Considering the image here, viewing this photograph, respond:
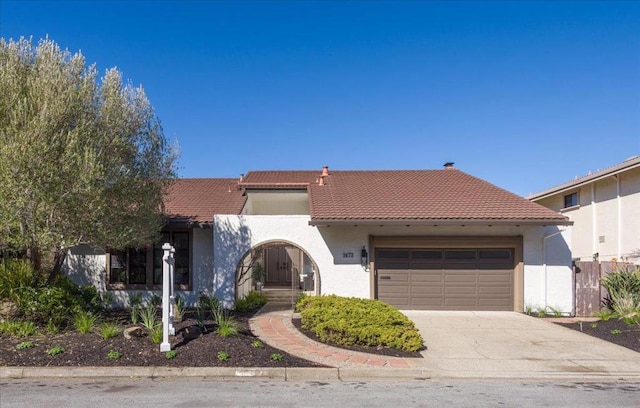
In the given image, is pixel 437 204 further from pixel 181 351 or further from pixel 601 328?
pixel 181 351

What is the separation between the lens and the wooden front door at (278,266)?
821 inches

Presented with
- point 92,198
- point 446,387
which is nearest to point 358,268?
point 446,387

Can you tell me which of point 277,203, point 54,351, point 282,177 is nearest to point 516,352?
point 54,351

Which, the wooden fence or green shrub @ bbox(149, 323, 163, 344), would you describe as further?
the wooden fence

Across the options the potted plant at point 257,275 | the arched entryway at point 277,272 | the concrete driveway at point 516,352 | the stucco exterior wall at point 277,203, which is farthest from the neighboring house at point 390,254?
the stucco exterior wall at point 277,203

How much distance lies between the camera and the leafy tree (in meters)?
7.69

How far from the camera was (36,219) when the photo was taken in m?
7.98

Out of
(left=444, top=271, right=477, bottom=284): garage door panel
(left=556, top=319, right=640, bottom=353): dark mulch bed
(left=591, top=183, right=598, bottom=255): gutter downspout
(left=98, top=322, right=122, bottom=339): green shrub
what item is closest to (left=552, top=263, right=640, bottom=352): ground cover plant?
(left=556, top=319, right=640, bottom=353): dark mulch bed

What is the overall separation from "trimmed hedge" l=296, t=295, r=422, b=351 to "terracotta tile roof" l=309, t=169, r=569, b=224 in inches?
140

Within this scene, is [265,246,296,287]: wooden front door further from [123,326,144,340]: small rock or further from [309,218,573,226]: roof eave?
[123,326,144,340]: small rock

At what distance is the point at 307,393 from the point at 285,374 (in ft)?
3.11

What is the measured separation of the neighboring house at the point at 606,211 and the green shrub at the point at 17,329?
1801cm

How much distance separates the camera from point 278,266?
21.0m

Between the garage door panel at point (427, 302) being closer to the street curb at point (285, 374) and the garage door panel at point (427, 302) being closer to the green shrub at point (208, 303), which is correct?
the green shrub at point (208, 303)
